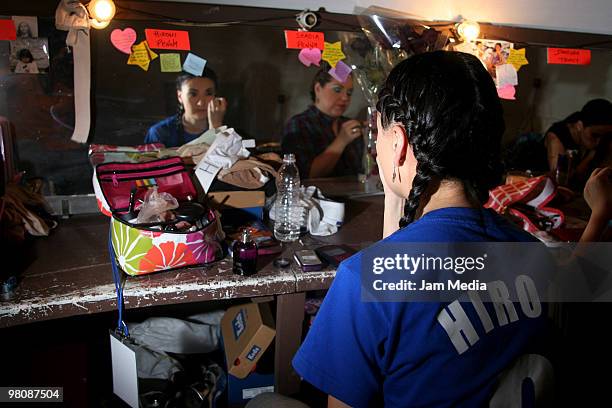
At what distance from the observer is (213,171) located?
1812 millimetres

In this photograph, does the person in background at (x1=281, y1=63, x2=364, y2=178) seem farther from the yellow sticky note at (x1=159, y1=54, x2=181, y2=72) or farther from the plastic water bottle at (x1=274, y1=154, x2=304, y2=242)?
the yellow sticky note at (x1=159, y1=54, x2=181, y2=72)

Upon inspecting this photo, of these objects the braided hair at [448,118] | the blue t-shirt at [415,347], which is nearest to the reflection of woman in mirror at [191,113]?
the braided hair at [448,118]

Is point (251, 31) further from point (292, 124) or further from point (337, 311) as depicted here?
point (337, 311)

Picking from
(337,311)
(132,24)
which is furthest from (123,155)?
(337,311)

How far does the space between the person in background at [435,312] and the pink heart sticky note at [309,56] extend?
4.39ft

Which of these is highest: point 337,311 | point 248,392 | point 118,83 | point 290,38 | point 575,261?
point 290,38

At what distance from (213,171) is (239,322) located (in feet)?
1.90

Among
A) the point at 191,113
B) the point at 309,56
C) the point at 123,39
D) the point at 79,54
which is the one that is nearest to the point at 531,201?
the point at 309,56

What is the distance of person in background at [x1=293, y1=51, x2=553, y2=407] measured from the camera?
783 mm

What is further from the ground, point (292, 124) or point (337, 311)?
point (292, 124)

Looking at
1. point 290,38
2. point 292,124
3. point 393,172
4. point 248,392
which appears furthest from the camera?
point 292,124

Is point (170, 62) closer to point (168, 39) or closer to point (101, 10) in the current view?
point (168, 39)

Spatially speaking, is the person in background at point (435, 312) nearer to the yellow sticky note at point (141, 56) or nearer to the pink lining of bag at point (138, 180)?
the pink lining of bag at point (138, 180)

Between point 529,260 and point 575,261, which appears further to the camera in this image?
point 575,261
